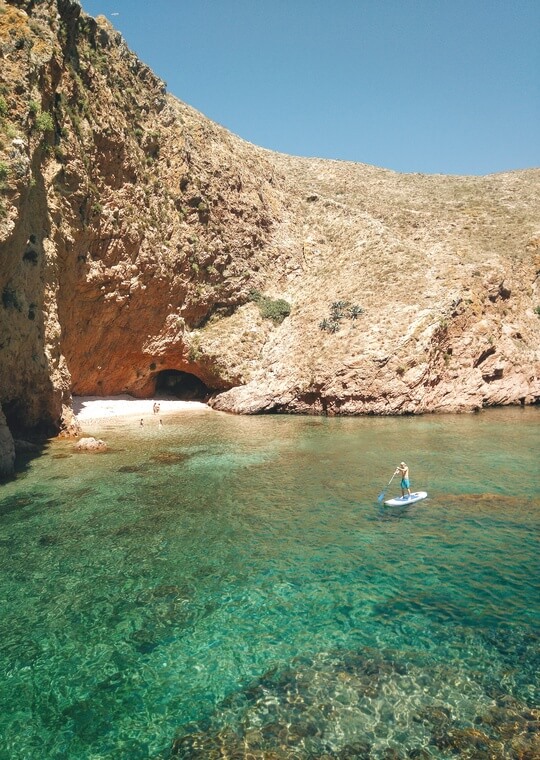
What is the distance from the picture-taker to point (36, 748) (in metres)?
7.25

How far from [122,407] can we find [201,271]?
51.7 ft

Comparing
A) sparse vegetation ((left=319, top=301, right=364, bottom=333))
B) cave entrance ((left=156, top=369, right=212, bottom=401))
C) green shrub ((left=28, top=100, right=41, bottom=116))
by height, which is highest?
green shrub ((left=28, top=100, right=41, bottom=116))

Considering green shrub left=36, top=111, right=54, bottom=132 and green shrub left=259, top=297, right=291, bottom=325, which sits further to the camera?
green shrub left=259, top=297, right=291, bottom=325

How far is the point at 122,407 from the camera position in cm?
4350

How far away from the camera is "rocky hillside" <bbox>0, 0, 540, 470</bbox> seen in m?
27.7

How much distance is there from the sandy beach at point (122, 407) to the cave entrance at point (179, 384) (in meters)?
2.21

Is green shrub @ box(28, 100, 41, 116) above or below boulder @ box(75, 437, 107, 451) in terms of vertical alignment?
above

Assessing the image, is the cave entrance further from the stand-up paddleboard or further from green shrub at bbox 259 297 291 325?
the stand-up paddleboard

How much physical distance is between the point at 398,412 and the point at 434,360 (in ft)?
18.9

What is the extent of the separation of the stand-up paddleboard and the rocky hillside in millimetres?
16655

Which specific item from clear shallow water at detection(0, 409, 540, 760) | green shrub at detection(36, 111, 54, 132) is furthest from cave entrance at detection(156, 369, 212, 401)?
clear shallow water at detection(0, 409, 540, 760)

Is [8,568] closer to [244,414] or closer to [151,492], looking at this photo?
[151,492]

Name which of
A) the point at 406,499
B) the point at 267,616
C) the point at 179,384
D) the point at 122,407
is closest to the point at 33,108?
the point at 406,499

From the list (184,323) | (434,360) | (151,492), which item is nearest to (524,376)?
(434,360)
